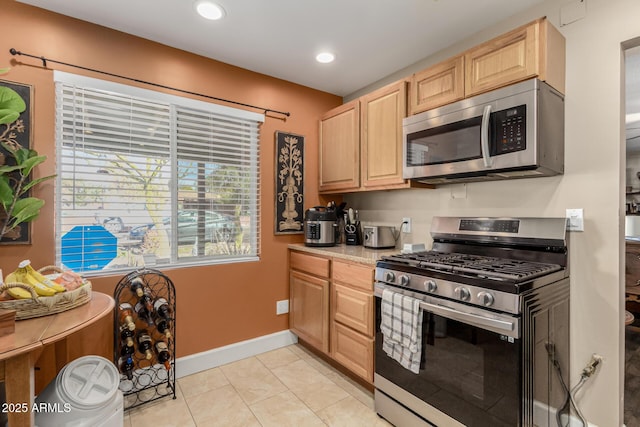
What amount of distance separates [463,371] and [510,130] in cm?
129

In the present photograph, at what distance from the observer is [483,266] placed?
1588 mm

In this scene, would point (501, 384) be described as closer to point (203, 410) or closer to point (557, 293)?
point (557, 293)

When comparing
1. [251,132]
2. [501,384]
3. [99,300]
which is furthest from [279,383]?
[251,132]

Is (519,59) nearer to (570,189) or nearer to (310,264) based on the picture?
(570,189)

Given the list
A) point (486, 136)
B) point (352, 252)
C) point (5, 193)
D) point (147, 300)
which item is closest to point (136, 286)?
point (147, 300)

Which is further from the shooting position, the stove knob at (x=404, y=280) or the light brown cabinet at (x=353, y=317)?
the light brown cabinet at (x=353, y=317)

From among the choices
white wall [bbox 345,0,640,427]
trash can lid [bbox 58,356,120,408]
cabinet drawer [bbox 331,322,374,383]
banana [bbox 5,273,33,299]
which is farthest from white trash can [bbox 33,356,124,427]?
white wall [bbox 345,0,640,427]

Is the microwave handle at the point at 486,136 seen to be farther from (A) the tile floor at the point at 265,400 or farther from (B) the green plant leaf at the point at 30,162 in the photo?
(B) the green plant leaf at the point at 30,162

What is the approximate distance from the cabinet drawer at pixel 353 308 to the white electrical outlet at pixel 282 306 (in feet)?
Answer: 2.32

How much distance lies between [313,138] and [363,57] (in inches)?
36.1

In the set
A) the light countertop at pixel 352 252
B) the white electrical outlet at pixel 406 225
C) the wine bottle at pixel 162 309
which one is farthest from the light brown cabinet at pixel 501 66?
the wine bottle at pixel 162 309

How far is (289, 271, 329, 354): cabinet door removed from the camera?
249 centimetres

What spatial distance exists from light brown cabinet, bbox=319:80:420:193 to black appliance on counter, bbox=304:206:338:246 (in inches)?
12.0

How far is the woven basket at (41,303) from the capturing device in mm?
1379
